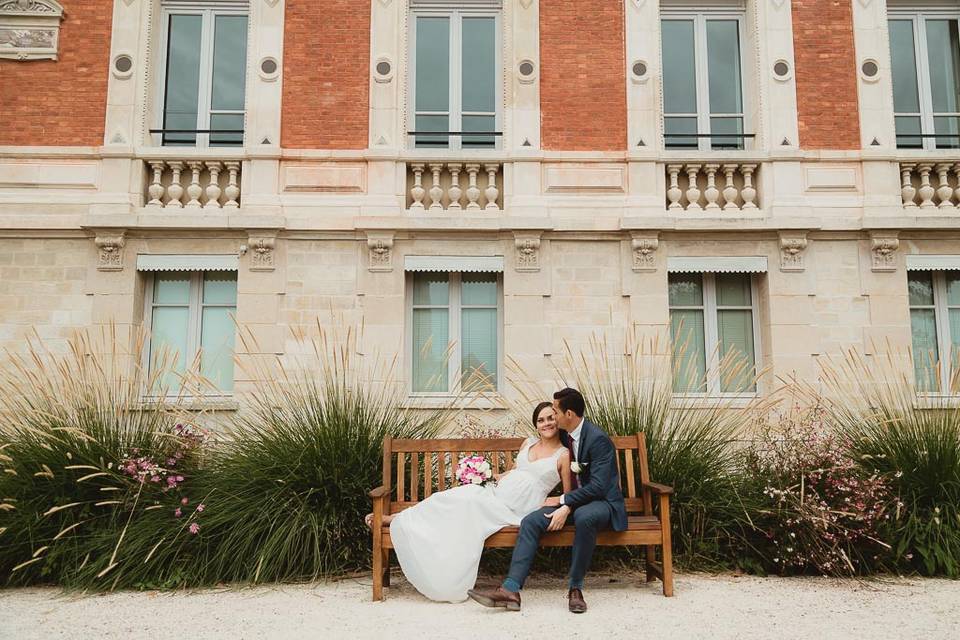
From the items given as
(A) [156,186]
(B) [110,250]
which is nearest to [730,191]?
(A) [156,186]

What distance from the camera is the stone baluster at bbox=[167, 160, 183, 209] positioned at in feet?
32.4

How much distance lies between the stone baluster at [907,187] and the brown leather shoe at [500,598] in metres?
7.65

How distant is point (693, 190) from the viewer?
10.0 meters

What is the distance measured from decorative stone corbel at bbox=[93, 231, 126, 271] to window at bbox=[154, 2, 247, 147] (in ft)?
5.09

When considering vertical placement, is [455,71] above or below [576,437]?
above

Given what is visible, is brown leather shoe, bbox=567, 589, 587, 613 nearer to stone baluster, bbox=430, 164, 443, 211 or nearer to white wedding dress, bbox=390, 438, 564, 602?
white wedding dress, bbox=390, 438, 564, 602

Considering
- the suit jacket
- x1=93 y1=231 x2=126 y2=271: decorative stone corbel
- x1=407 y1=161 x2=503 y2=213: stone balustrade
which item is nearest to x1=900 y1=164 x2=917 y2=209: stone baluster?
x1=407 y1=161 x2=503 y2=213: stone balustrade

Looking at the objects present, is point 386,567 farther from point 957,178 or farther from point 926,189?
point 957,178

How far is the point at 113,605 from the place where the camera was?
573 cm

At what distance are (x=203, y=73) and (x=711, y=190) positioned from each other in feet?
22.8

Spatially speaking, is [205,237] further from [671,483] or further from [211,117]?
[671,483]

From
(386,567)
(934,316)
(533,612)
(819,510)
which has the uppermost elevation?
(934,316)

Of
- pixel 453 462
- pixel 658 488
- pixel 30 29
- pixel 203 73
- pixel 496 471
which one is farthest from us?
pixel 203 73

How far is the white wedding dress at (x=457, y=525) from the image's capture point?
5641mm
